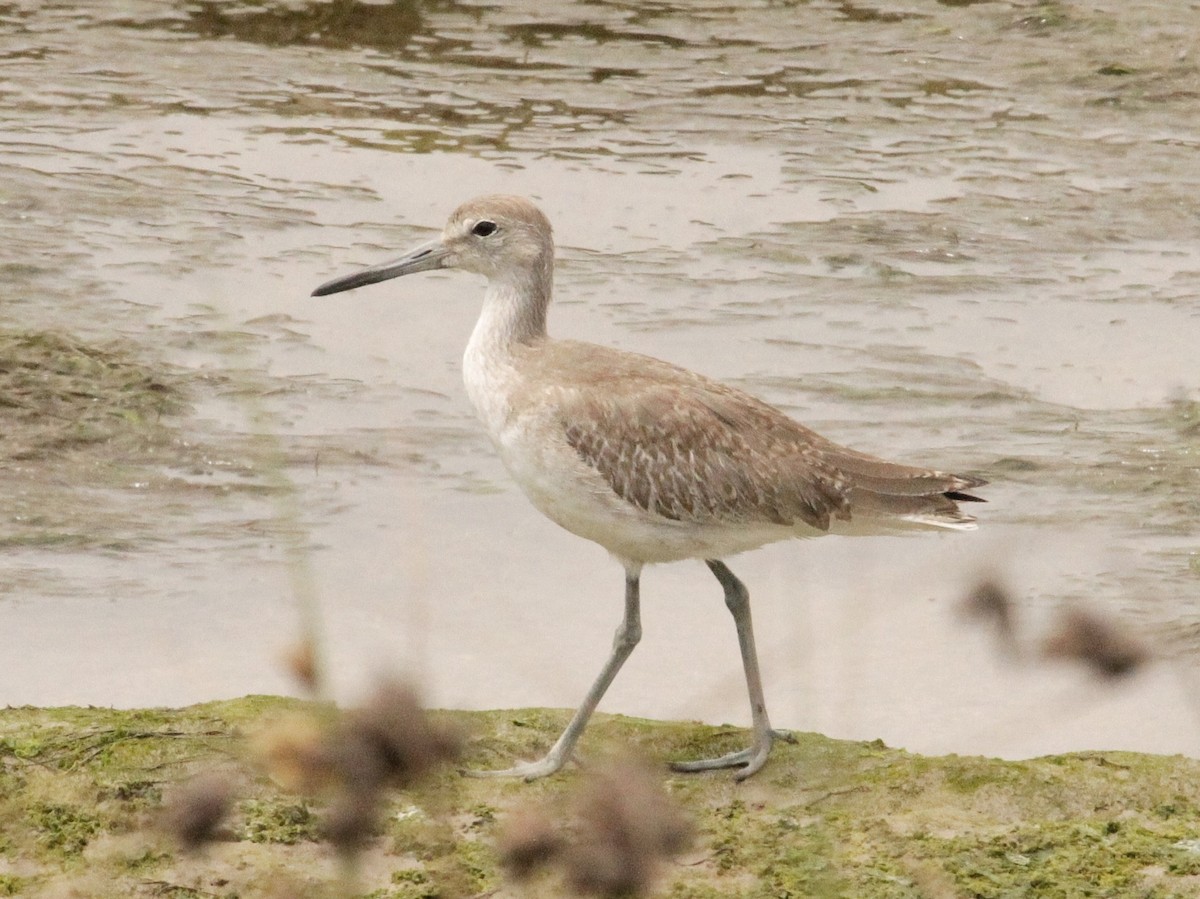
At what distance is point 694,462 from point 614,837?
3206 mm

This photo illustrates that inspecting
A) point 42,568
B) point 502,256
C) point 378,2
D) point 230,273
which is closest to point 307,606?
point 502,256

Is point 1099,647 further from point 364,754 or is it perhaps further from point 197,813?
point 197,813

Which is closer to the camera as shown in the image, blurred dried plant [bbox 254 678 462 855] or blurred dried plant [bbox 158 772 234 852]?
blurred dried plant [bbox 254 678 462 855]

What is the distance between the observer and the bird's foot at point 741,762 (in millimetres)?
5652

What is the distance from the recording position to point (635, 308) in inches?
403

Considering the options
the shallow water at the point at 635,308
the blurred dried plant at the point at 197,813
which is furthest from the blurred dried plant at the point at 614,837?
the shallow water at the point at 635,308

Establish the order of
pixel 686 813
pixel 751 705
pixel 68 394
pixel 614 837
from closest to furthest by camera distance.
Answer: pixel 614 837
pixel 686 813
pixel 751 705
pixel 68 394

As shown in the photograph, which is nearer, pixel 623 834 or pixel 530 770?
pixel 623 834

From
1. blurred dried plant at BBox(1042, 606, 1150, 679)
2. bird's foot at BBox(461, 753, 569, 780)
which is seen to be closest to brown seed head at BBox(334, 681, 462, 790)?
blurred dried plant at BBox(1042, 606, 1150, 679)

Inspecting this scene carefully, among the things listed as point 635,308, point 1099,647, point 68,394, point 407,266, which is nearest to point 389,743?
point 1099,647

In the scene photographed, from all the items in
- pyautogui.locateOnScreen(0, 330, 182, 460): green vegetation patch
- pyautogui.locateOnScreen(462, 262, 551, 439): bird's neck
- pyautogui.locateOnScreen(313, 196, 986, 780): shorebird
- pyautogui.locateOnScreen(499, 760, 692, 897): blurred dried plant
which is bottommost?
pyautogui.locateOnScreen(0, 330, 182, 460): green vegetation patch

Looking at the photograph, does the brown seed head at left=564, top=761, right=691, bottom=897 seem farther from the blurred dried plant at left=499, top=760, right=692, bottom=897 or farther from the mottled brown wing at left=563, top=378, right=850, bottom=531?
the mottled brown wing at left=563, top=378, right=850, bottom=531

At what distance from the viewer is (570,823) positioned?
483cm

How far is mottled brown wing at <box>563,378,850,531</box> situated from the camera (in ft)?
18.5
